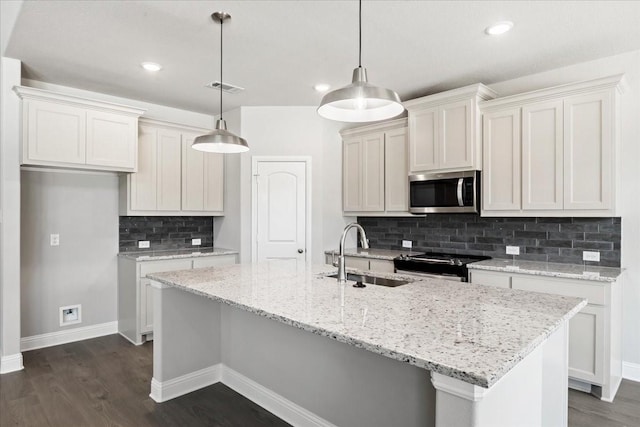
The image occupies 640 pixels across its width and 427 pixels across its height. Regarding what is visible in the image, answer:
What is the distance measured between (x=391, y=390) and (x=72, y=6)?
298 cm

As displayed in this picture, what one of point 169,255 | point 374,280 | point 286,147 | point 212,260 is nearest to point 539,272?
point 374,280

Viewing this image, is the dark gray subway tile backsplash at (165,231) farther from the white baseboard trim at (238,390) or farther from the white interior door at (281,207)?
the white baseboard trim at (238,390)

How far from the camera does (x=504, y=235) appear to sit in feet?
12.4

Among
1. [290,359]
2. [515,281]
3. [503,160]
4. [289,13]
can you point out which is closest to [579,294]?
[515,281]

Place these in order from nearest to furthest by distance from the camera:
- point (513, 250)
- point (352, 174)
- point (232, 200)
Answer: point (513, 250), point (352, 174), point (232, 200)

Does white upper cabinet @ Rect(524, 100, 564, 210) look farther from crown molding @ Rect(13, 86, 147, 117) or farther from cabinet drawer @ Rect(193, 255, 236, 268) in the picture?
crown molding @ Rect(13, 86, 147, 117)

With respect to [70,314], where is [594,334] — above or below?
above

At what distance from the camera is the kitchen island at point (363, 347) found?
122 cm

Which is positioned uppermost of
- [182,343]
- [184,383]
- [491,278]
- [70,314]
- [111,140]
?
[111,140]

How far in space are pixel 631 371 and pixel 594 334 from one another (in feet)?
2.54

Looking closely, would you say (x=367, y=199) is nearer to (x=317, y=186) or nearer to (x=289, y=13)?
(x=317, y=186)

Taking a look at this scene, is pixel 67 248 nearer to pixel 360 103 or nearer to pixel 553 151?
pixel 360 103

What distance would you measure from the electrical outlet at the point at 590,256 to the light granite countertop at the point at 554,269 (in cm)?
8

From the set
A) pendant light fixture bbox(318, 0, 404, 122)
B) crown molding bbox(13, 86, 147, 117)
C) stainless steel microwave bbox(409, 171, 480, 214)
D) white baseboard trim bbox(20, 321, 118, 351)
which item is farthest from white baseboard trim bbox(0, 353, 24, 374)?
stainless steel microwave bbox(409, 171, 480, 214)
